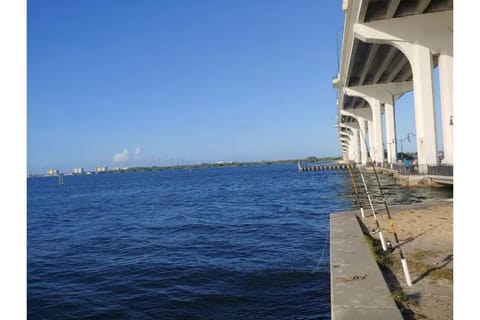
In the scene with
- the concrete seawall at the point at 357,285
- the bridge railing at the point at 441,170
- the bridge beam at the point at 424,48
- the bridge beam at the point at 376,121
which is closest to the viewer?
the concrete seawall at the point at 357,285

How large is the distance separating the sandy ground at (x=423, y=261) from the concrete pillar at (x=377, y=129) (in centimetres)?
5055

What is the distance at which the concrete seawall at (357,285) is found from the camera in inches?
196

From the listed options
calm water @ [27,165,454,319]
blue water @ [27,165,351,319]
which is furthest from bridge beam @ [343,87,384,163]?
blue water @ [27,165,351,319]

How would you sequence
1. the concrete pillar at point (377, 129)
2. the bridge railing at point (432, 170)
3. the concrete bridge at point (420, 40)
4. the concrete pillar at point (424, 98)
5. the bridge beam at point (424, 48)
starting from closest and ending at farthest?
the bridge railing at point (432, 170)
the concrete bridge at point (420, 40)
the bridge beam at point (424, 48)
the concrete pillar at point (424, 98)
the concrete pillar at point (377, 129)

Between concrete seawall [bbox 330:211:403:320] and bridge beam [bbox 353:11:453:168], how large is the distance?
26928mm

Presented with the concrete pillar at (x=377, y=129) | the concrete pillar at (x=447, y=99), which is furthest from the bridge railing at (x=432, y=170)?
the concrete pillar at (x=377, y=129)

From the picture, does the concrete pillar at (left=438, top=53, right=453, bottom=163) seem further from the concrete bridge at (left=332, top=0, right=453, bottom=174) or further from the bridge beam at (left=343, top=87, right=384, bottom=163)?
the bridge beam at (left=343, top=87, right=384, bottom=163)

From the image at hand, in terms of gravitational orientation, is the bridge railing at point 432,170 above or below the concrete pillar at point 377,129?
below

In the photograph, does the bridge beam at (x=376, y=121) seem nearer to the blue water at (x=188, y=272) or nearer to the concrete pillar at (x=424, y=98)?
the concrete pillar at (x=424, y=98)

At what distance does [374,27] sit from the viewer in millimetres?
31297
